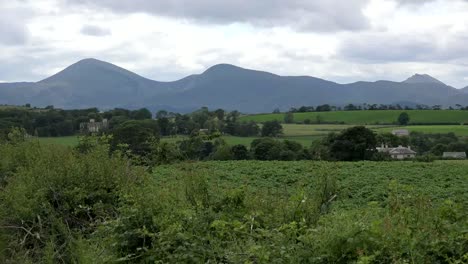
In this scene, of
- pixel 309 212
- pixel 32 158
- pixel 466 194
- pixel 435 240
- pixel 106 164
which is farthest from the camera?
pixel 466 194

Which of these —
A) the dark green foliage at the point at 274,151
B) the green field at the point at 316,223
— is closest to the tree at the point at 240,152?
the dark green foliage at the point at 274,151

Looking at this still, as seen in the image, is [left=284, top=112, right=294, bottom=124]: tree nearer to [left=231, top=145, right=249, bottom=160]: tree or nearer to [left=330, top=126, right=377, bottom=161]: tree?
[left=330, top=126, right=377, bottom=161]: tree

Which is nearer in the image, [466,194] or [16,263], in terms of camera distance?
[16,263]

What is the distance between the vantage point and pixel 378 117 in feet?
269

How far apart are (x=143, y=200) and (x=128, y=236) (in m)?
0.64

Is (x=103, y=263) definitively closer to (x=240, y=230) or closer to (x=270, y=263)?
(x=240, y=230)

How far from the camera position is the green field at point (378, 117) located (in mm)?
77944

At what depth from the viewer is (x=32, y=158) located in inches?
416

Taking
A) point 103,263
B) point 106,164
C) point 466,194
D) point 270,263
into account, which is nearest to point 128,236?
point 103,263

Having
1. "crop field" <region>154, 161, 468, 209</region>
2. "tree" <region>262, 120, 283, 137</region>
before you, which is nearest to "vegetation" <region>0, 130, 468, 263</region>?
"crop field" <region>154, 161, 468, 209</region>

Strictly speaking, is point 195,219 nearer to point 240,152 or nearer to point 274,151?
point 240,152

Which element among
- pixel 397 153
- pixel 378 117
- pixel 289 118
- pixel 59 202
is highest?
pixel 59 202

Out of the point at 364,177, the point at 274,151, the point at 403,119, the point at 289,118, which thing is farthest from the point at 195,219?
the point at 289,118

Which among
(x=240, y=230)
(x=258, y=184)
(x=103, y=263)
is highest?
(x=240, y=230)
